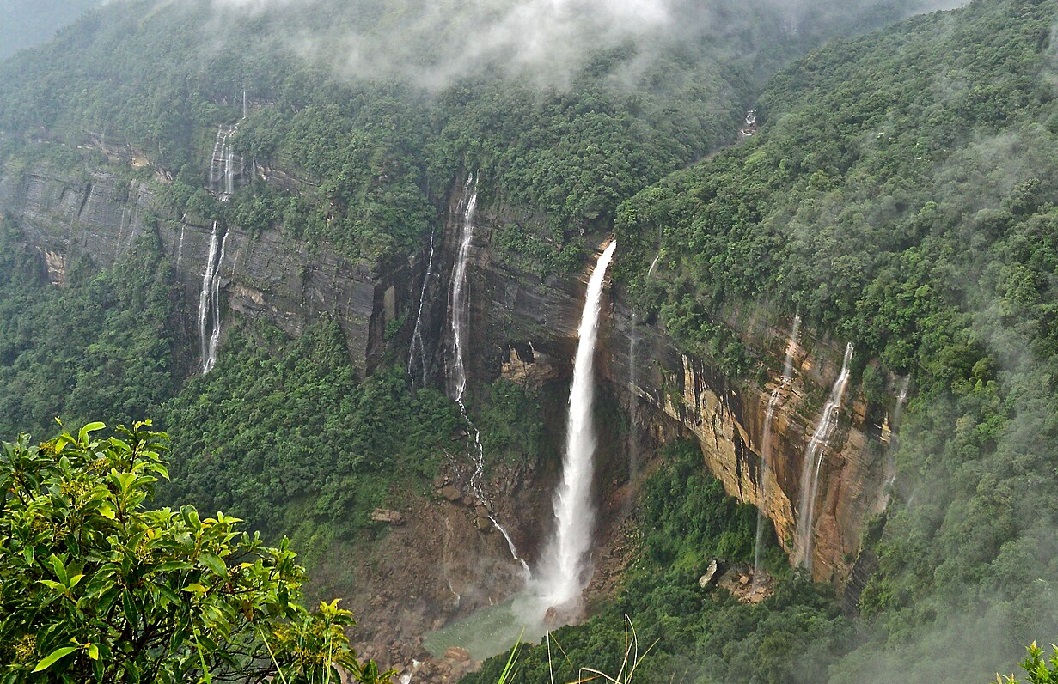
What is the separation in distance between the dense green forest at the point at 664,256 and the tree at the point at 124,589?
408 inches

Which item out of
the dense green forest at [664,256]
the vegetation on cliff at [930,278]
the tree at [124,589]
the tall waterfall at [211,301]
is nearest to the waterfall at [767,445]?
the dense green forest at [664,256]

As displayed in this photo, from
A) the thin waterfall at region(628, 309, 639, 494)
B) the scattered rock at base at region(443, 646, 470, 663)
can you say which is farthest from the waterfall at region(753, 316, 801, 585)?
the scattered rock at base at region(443, 646, 470, 663)

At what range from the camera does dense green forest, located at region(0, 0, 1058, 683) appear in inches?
531

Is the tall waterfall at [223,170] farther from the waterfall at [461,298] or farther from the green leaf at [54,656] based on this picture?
the green leaf at [54,656]

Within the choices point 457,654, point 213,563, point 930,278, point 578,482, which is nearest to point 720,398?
point 930,278

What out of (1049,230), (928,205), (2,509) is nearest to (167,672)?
(2,509)

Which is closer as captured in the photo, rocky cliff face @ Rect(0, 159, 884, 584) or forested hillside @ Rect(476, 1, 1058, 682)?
forested hillside @ Rect(476, 1, 1058, 682)

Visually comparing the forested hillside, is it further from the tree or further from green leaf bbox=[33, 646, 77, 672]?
green leaf bbox=[33, 646, 77, 672]

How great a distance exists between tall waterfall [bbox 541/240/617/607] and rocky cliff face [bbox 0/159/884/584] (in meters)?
0.42

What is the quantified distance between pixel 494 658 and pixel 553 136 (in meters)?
14.7

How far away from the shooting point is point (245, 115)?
3077cm

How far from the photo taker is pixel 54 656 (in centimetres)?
353

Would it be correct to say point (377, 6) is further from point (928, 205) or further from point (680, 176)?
point (928, 205)

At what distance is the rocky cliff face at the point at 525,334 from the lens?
1644cm
